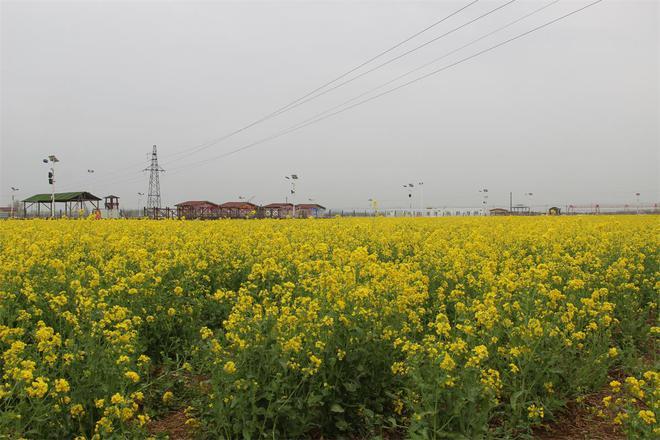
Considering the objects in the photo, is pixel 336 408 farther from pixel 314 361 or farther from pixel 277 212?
pixel 277 212

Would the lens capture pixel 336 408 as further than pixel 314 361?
Yes

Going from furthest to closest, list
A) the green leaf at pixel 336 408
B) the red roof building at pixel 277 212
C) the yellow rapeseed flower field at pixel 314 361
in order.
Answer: the red roof building at pixel 277 212
the green leaf at pixel 336 408
the yellow rapeseed flower field at pixel 314 361

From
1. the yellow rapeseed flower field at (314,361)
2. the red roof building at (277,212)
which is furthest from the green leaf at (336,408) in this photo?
the red roof building at (277,212)

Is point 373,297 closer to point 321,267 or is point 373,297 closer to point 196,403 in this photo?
point 321,267

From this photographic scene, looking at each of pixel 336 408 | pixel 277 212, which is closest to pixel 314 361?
pixel 336 408

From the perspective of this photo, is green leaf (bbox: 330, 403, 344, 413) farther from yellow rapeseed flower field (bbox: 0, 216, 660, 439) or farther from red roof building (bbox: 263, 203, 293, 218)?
red roof building (bbox: 263, 203, 293, 218)

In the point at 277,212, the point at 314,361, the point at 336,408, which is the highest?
the point at 277,212

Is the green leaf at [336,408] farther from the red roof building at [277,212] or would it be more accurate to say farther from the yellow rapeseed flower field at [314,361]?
the red roof building at [277,212]

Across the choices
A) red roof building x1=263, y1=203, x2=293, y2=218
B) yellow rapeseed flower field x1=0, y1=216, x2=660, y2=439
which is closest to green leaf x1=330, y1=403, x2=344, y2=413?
yellow rapeseed flower field x1=0, y1=216, x2=660, y2=439

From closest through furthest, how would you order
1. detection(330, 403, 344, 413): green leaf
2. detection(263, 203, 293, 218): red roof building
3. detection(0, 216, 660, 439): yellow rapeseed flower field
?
detection(0, 216, 660, 439): yellow rapeseed flower field → detection(330, 403, 344, 413): green leaf → detection(263, 203, 293, 218): red roof building

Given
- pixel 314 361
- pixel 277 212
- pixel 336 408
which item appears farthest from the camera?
pixel 277 212

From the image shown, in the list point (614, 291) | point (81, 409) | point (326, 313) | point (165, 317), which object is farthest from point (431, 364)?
point (614, 291)

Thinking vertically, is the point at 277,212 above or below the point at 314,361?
above

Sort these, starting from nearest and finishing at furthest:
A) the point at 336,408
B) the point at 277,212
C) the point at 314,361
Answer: the point at 314,361
the point at 336,408
the point at 277,212
